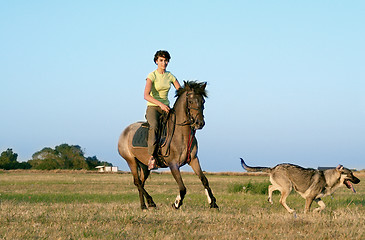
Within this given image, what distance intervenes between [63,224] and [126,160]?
4792 millimetres

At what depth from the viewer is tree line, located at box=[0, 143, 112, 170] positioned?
286 feet

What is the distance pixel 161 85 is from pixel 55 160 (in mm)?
84336

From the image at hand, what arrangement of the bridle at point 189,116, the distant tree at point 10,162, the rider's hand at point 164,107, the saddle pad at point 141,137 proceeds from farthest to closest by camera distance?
the distant tree at point 10,162, the saddle pad at point 141,137, the rider's hand at point 164,107, the bridle at point 189,116

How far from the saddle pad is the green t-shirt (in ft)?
2.79

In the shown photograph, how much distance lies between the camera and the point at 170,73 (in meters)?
11.8

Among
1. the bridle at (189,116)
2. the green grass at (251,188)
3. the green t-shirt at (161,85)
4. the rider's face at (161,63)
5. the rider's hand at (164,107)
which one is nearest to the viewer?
the bridle at (189,116)

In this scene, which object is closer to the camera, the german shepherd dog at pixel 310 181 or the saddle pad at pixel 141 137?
the saddle pad at pixel 141 137

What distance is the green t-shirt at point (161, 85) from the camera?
11.5 m

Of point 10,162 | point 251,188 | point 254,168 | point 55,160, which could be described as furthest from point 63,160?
point 254,168

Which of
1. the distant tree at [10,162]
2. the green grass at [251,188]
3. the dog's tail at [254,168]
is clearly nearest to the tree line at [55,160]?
the distant tree at [10,162]

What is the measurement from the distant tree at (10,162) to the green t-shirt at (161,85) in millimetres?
77511

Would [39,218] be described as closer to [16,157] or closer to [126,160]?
[126,160]

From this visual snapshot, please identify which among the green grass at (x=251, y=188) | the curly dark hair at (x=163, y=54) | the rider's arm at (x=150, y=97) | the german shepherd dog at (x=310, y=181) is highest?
the curly dark hair at (x=163, y=54)

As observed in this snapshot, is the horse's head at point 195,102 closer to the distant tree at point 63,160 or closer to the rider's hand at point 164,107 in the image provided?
the rider's hand at point 164,107
